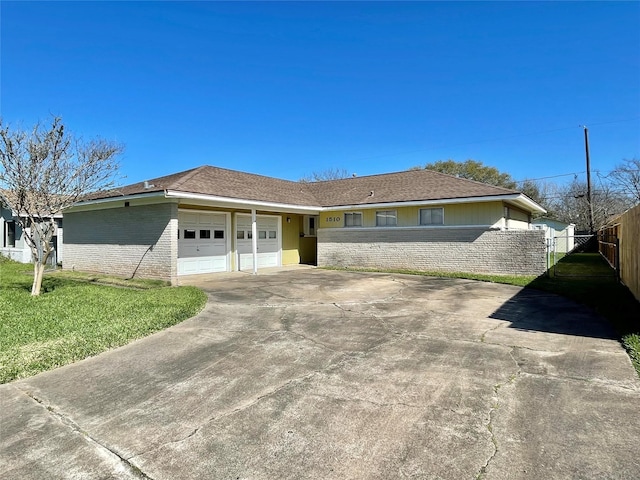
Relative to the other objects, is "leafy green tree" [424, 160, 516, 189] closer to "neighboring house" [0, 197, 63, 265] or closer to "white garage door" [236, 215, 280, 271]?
"white garage door" [236, 215, 280, 271]

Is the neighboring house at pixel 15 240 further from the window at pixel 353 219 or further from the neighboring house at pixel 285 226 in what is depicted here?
the window at pixel 353 219

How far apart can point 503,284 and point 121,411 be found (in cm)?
1171

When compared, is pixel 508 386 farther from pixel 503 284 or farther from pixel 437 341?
pixel 503 284

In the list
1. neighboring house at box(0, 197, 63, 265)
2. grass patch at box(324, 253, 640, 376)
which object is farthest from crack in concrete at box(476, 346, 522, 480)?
neighboring house at box(0, 197, 63, 265)

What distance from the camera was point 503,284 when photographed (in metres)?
12.4

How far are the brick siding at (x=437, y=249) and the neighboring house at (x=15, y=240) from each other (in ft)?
48.1

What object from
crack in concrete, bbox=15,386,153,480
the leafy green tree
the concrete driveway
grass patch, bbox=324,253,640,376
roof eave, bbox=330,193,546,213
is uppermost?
the leafy green tree

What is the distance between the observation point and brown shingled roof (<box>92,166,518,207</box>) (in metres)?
14.3

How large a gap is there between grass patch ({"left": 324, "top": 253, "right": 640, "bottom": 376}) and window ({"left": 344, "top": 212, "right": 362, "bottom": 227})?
236 centimetres

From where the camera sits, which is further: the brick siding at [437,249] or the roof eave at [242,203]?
the brick siding at [437,249]

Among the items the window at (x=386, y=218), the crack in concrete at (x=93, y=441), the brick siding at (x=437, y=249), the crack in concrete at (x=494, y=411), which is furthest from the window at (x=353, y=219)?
the crack in concrete at (x=93, y=441)

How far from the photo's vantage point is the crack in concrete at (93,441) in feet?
9.14

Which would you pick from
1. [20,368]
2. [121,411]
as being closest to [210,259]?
[20,368]

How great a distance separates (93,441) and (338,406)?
2.15 metres
